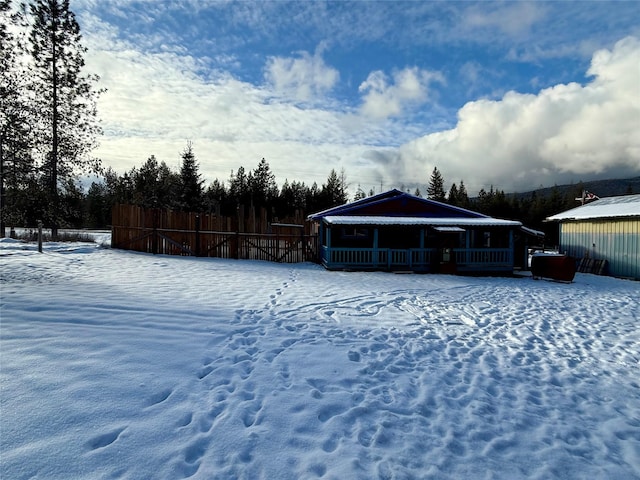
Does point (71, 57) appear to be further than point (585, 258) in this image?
Yes

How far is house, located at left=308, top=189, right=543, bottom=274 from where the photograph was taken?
17109mm

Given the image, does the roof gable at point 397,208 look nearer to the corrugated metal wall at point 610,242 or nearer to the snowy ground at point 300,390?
the corrugated metal wall at point 610,242

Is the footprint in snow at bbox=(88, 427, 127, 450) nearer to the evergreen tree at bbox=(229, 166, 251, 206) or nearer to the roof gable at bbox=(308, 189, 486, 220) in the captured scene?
the roof gable at bbox=(308, 189, 486, 220)

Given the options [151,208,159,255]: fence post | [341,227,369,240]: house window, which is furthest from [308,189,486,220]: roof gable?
[151,208,159,255]: fence post

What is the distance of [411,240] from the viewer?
20.2 meters

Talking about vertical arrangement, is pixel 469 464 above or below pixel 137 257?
below

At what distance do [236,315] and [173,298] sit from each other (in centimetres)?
187

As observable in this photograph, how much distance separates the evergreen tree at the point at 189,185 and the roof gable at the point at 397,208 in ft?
88.5

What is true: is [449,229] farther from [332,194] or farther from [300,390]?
[332,194]

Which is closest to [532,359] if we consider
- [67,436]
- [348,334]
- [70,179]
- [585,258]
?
[348,334]

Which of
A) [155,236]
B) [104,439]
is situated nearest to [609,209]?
[104,439]

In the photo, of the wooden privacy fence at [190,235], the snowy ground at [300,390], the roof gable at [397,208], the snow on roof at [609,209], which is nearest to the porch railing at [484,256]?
the roof gable at [397,208]

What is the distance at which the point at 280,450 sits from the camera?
308cm

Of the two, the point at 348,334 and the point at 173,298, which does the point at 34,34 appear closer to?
the point at 173,298
